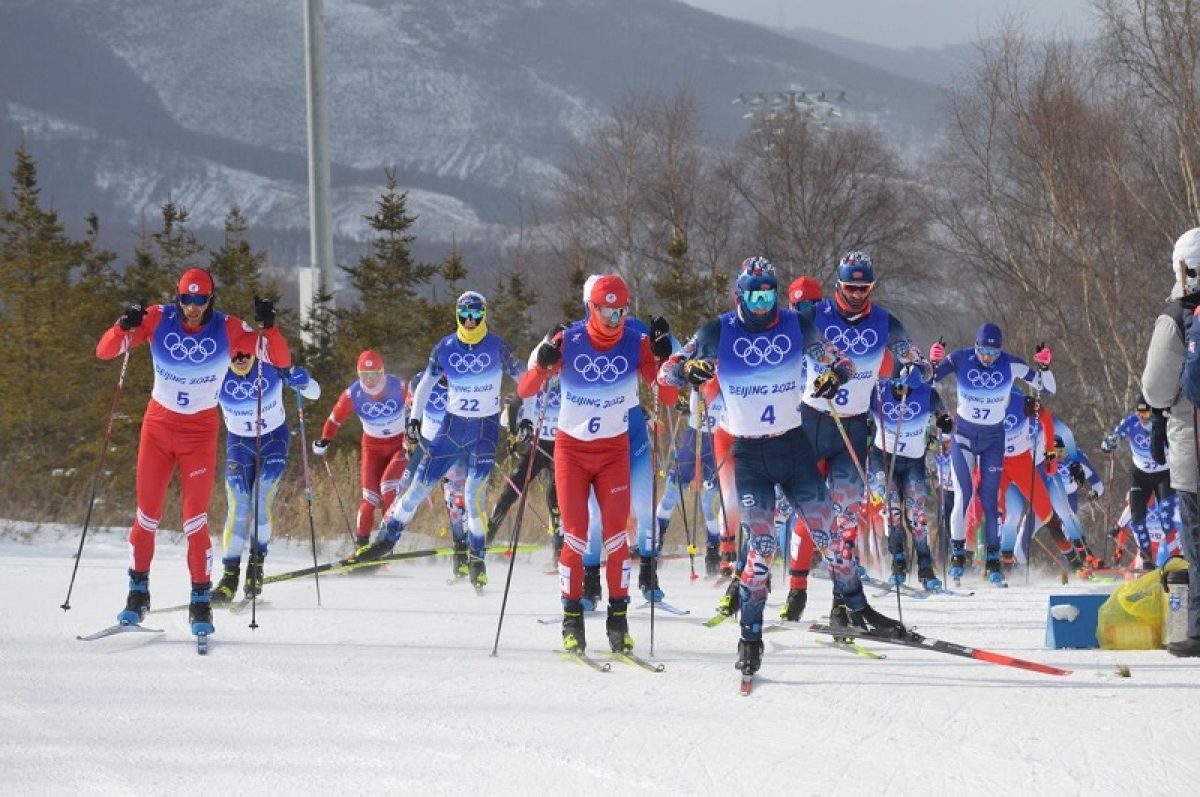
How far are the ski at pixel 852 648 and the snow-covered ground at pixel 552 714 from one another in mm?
156

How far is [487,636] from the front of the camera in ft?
30.2

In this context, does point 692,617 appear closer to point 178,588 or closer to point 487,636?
point 487,636

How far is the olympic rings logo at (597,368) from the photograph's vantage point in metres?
8.42

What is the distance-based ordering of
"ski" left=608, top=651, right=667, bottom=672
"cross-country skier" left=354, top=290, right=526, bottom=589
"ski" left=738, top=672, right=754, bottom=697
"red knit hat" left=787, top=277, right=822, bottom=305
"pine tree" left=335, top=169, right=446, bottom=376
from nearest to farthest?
"ski" left=738, top=672, right=754, bottom=697 → "ski" left=608, top=651, right=667, bottom=672 → "red knit hat" left=787, top=277, right=822, bottom=305 → "cross-country skier" left=354, top=290, right=526, bottom=589 → "pine tree" left=335, top=169, right=446, bottom=376

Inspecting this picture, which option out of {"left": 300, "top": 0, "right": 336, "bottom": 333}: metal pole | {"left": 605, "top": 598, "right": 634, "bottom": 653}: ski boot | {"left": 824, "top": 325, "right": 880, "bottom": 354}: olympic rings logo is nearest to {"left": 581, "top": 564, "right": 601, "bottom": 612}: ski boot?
{"left": 605, "top": 598, "right": 634, "bottom": 653}: ski boot

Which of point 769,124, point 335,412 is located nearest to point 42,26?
point 769,124

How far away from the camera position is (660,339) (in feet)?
26.7

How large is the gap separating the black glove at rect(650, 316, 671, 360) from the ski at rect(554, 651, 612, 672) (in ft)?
6.00

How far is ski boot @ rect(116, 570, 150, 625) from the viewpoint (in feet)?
29.5

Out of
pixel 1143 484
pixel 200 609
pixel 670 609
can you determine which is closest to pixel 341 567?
pixel 670 609

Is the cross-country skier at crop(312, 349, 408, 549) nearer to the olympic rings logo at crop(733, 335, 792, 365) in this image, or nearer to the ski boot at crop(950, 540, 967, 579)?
the ski boot at crop(950, 540, 967, 579)

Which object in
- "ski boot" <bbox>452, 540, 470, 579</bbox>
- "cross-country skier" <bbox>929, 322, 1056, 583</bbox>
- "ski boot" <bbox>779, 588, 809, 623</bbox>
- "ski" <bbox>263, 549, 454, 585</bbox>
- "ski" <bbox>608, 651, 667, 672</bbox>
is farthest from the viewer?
"cross-country skier" <bbox>929, 322, 1056, 583</bbox>

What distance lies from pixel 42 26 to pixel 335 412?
200 m

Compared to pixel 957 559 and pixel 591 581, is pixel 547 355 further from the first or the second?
pixel 957 559
